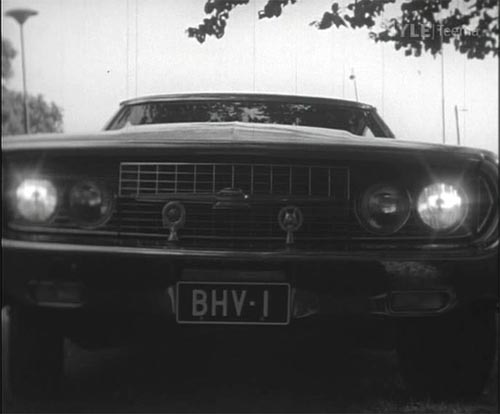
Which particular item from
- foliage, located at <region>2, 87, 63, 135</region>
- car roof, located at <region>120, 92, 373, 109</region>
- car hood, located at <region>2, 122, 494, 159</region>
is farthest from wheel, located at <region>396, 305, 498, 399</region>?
foliage, located at <region>2, 87, 63, 135</region>

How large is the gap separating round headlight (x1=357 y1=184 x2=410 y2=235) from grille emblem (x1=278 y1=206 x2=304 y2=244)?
0.71ft

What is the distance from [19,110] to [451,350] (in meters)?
1.76

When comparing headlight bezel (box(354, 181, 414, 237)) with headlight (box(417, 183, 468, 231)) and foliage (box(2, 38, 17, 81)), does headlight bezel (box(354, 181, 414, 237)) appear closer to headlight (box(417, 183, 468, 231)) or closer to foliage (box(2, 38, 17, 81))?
headlight (box(417, 183, 468, 231))

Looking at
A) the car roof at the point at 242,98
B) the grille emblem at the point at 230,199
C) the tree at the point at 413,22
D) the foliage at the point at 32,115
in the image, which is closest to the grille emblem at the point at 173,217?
the grille emblem at the point at 230,199

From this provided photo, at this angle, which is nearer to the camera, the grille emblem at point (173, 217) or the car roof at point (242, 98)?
the grille emblem at point (173, 217)

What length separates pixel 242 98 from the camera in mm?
3459

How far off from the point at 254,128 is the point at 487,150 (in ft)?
2.71

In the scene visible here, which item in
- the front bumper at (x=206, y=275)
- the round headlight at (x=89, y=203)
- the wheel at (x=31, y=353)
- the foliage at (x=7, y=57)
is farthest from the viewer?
the foliage at (x=7, y=57)

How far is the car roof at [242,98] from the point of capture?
3.43 metres

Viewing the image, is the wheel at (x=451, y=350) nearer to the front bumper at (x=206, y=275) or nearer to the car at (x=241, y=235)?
the car at (x=241, y=235)

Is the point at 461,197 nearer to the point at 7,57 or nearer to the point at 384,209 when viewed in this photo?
the point at 384,209

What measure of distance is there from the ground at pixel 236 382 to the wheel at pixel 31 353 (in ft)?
0.21

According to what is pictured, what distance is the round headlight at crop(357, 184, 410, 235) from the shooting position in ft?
9.27

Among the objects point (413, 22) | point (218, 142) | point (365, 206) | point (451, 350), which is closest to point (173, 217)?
point (218, 142)
